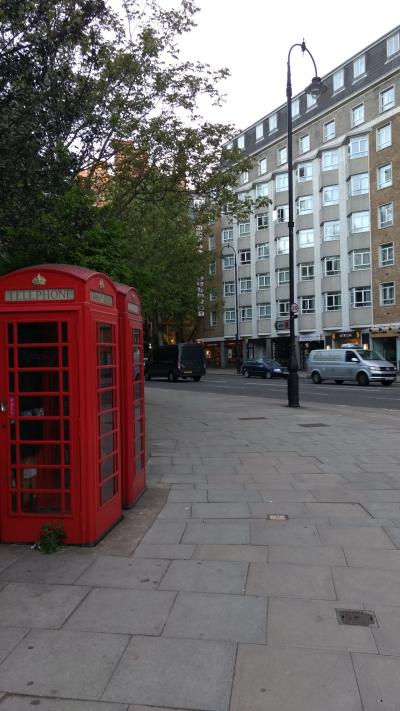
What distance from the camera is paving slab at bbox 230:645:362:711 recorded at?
2572 millimetres

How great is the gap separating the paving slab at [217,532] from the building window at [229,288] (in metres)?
51.9

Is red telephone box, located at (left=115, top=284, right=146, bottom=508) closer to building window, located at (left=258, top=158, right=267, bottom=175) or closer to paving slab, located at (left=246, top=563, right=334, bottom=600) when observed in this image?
paving slab, located at (left=246, top=563, right=334, bottom=600)

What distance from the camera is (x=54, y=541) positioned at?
4559 millimetres

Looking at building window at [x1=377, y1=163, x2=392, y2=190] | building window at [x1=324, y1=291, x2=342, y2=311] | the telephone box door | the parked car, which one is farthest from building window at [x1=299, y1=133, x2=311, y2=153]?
the telephone box door

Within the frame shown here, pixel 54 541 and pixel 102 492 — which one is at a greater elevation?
pixel 102 492

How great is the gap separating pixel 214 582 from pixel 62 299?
243 cm

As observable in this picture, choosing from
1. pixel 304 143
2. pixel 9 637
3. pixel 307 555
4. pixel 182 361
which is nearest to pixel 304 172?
pixel 304 143

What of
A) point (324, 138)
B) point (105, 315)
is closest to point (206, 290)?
point (324, 138)

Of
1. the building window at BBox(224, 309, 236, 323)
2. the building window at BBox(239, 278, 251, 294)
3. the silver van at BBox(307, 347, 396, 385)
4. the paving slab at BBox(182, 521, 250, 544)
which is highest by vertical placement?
the building window at BBox(239, 278, 251, 294)

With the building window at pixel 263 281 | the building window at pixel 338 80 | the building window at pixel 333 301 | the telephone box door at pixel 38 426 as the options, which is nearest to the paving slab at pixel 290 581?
the telephone box door at pixel 38 426

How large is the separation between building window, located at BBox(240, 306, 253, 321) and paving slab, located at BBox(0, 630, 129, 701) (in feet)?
168

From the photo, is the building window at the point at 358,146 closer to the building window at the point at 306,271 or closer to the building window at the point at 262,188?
the building window at the point at 306,271

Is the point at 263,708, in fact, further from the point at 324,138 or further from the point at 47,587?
the point at 324,138

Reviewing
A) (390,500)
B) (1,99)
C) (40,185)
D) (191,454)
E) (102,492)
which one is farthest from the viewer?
(191,454)
